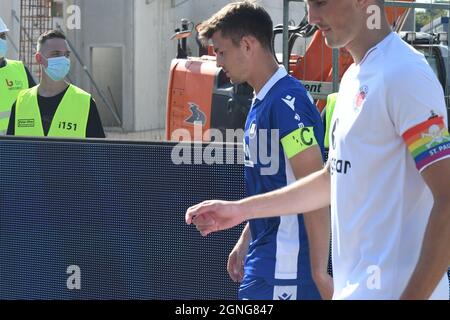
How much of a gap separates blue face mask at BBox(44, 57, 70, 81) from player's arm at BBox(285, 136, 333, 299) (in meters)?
3.07

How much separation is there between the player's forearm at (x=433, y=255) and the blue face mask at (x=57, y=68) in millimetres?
4265

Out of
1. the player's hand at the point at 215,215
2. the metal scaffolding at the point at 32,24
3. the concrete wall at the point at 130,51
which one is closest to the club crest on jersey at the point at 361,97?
the player's hand at the point at 215,215

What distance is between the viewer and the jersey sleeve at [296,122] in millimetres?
3240

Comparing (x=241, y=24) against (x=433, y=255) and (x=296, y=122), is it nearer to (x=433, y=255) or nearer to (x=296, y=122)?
(x=296, y=122)

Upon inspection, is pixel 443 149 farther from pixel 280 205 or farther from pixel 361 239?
pixel 280 205

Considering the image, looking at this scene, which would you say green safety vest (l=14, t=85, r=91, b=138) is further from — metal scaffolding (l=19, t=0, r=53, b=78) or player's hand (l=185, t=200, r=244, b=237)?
metal scaffolding (l=19, t=0, r=53, b=78)

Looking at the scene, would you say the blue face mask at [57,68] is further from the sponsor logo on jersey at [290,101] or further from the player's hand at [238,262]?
the sponsor logo on jersey at [290,101]

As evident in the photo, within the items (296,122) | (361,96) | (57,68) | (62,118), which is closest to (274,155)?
(296,122)

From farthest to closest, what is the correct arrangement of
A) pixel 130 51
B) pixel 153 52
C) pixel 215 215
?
1. pixel 153 52
2. pixel 130 51
3. pixel 215 215

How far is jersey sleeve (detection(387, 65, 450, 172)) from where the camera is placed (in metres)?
2.11

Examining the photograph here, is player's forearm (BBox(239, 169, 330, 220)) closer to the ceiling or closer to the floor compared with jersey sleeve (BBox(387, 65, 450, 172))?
closer to the floor

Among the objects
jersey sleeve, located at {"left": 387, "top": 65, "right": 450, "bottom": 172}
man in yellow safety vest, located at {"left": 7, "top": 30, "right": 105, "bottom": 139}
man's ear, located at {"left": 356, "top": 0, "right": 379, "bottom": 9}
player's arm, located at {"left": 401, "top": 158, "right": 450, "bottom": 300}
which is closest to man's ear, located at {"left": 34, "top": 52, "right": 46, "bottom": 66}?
man in yellow safety vest, located at {"left": 7, "top": 30, "right": 105, "bottom": 139}

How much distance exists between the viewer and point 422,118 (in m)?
2.11

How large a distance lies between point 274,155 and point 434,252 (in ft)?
4.39
